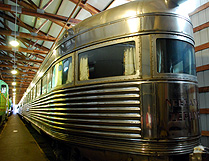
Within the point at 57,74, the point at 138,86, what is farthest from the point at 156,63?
the point at 57,74

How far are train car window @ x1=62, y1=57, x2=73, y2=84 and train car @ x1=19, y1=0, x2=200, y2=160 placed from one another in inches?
15.2

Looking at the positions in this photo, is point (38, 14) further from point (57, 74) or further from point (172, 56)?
point (172, 56)

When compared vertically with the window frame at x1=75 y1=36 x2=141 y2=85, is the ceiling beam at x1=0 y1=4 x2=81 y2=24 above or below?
above

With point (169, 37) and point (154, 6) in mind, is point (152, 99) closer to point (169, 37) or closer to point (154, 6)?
point (169, 37)

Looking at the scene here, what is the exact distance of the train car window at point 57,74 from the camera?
3896 millimetres

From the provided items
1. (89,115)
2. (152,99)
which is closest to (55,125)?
(89,115)

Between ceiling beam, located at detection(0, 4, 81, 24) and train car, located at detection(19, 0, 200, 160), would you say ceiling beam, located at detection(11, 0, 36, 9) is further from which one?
train car, located at detection(19, 0, 200, 160)

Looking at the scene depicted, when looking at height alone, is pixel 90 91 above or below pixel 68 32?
below

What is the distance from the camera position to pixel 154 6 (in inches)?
105

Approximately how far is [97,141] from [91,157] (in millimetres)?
326

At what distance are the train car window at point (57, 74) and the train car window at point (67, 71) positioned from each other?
6.2 inches

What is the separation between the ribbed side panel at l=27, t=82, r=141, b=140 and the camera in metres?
2.47

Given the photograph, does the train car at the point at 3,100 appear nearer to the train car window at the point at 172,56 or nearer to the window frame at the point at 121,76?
the window frame at the point at 121,76

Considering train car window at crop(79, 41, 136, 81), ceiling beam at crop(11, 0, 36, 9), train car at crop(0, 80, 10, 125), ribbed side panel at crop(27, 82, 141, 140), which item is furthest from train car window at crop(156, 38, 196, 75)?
train car at crop(0, 80, 10, 125)
